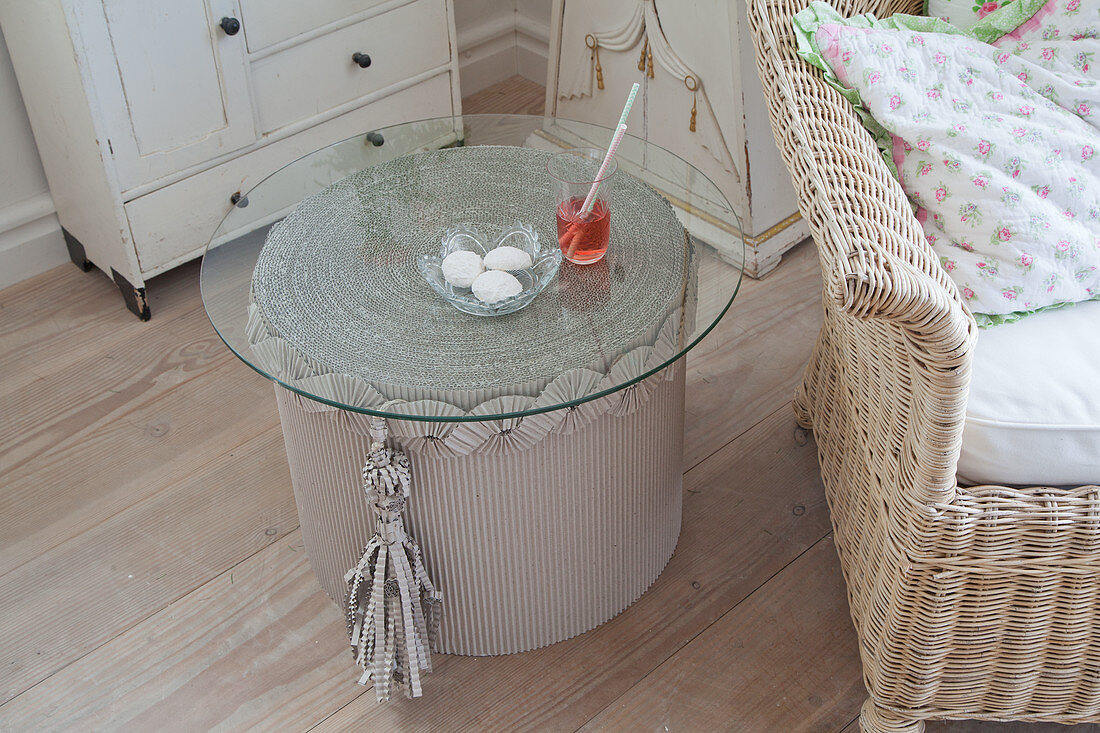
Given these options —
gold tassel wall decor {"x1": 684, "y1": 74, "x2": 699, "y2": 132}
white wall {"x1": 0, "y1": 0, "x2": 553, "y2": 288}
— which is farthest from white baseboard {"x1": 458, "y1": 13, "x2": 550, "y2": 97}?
white wall {"x1": 0, "y1": 0, "x2": 553, "y2": 288}

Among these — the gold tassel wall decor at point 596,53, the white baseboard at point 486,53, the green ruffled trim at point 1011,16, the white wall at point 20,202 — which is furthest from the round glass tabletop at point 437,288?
the white baseboard at point 486,53

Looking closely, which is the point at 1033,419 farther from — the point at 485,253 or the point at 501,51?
the point at 501,51

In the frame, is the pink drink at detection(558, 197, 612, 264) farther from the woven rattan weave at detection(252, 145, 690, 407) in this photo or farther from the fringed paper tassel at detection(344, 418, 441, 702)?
the fringed paper tassel at detection(344, 418, 441, 702)

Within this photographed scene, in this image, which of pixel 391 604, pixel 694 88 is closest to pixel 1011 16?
pixel 694 88

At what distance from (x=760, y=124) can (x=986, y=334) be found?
814mm

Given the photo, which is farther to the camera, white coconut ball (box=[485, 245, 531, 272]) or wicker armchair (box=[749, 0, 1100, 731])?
white coconut ball (box=[485, 245, 531, 272])

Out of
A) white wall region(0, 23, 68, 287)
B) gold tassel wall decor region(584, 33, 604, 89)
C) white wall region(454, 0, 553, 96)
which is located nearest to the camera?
white wall region(0, 23, 68, 287)

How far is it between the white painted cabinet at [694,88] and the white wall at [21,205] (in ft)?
3.31

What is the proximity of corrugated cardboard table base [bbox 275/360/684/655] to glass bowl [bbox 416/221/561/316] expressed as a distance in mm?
150

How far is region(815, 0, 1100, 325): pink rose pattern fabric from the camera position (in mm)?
1089

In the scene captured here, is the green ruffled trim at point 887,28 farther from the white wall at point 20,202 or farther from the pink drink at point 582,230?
the white wall at point 20,202

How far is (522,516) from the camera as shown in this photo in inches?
46.1

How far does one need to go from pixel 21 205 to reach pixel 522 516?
4.22 feet

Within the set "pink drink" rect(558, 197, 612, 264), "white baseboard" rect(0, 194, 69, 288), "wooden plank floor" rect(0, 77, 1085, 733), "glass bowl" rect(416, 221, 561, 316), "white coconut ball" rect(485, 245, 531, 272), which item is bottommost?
"wooden plank floor" rect(0, 77, 1085, 733)
